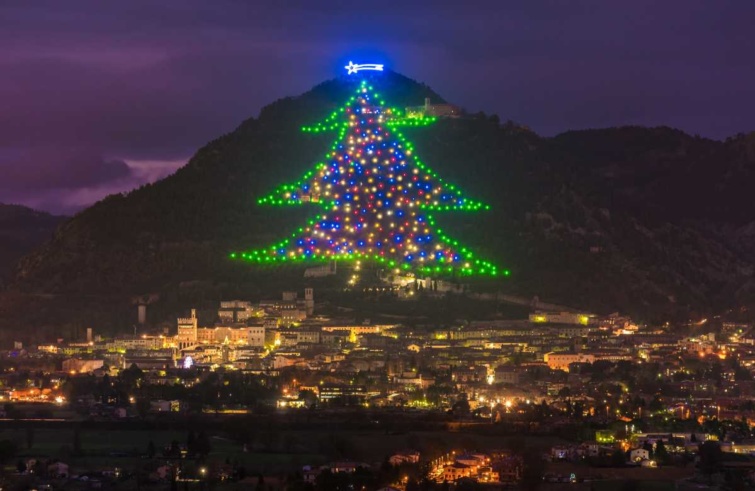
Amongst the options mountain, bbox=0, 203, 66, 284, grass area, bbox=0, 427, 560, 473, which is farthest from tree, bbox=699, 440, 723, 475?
mountain, bbox=0, 203, 66, 284

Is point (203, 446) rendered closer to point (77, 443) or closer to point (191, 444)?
point (191, 444)

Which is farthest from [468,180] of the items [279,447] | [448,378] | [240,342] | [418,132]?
[279,447]

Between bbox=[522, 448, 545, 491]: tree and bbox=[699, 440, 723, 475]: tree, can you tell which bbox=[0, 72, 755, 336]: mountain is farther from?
bbox=[522, 448, 545, 491]: tree

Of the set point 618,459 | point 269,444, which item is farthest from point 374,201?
point 618,459

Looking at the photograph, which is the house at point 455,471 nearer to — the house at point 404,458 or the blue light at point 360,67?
the house at point 404,458

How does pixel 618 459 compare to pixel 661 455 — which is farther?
pixel 661 455

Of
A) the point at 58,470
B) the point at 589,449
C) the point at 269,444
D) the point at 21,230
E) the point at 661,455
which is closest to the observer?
the point at 58,470

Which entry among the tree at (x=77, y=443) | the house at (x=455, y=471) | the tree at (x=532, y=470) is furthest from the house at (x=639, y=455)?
the tree at (x=77, y=443)

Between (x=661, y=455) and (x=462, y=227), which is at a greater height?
(x=462, y=227)
